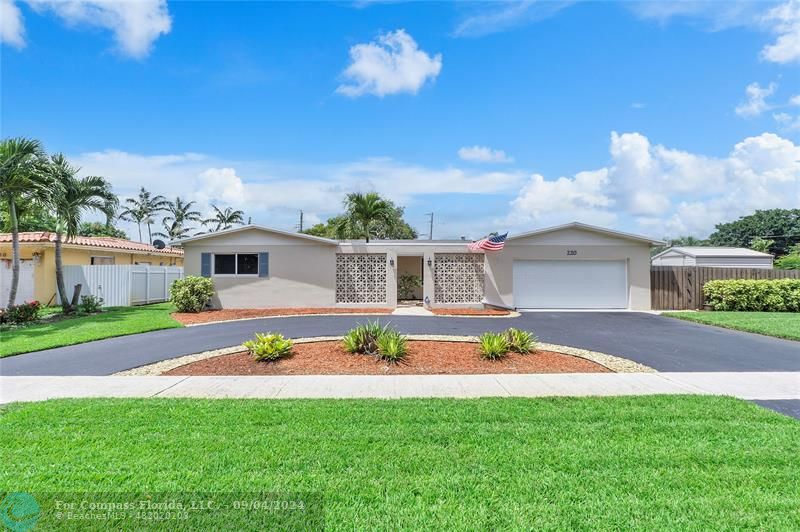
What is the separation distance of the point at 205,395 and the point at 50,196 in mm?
13321

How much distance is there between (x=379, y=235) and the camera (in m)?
31.6

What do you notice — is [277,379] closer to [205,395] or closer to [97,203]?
[205,395]

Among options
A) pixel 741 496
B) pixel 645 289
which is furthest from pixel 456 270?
pixel 741 496

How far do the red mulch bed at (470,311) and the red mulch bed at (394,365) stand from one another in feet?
22.6

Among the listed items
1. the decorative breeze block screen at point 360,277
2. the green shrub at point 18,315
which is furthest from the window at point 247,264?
the green shrub at point 18,315

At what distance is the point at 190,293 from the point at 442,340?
10944mm

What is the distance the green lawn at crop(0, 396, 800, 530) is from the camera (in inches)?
120

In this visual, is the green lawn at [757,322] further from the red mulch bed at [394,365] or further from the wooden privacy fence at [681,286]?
the red mulch bed at [394,365]

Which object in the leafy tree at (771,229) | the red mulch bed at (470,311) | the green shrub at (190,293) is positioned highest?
the leafy tree at (771,229)

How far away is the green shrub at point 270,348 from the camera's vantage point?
808 centimetres

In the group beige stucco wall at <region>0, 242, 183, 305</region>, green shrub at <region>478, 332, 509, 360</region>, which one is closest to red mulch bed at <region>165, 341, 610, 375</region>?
green shrub at <region>478, 332, 509, 360</region>

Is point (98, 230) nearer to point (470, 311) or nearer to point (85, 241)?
point (85, 241)

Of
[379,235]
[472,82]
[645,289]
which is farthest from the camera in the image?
[379,235]

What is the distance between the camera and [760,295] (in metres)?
16.3
